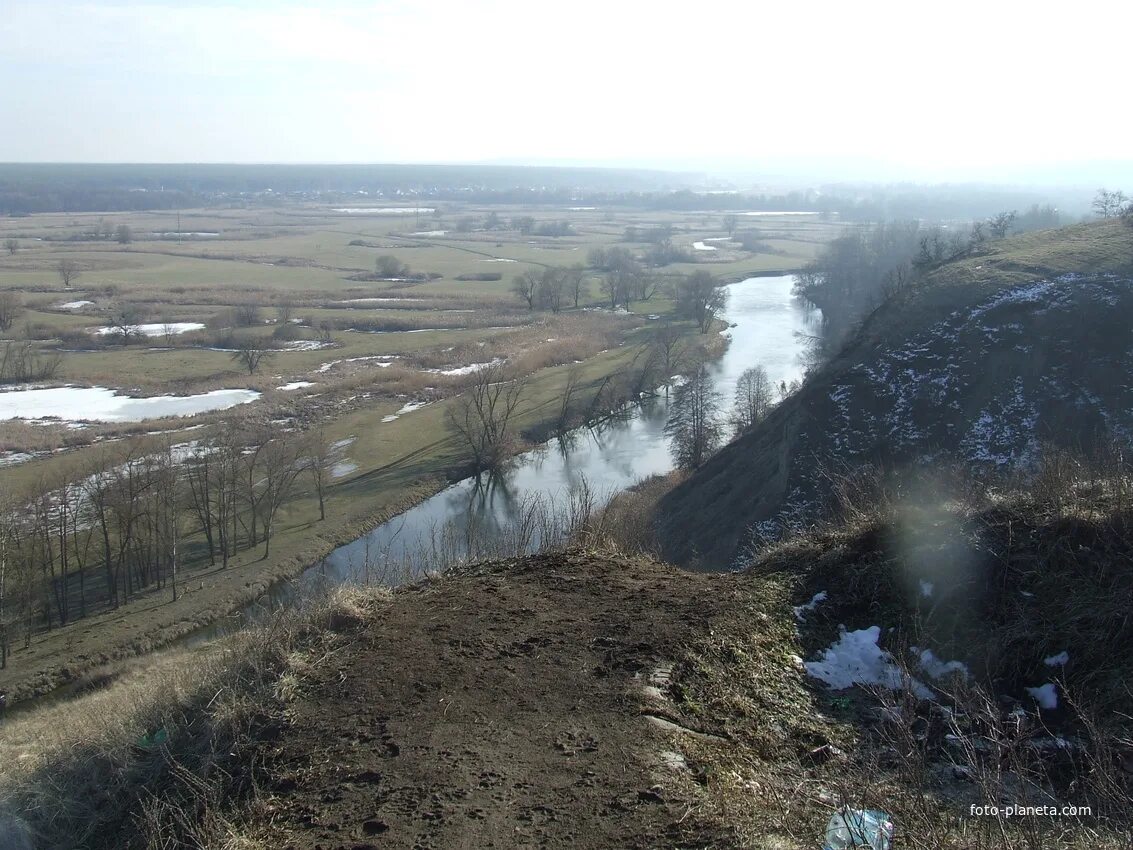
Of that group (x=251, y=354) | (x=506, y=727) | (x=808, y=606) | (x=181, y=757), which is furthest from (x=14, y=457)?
(x=808, y=606)

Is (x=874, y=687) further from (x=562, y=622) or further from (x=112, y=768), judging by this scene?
(x=112, y=768)

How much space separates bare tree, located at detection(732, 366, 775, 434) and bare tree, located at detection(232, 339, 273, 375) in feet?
87.9

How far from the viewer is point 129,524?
74.3 feet

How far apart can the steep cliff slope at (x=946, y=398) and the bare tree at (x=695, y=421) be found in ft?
7.19

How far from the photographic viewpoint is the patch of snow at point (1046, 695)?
6453 mm

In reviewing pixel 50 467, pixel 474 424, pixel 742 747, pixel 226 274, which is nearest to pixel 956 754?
pixel 742 747

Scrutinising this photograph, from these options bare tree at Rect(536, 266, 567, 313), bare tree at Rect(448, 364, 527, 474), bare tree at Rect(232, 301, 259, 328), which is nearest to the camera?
bare tree at Rect(448, 364, 527, 474)

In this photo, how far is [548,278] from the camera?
66625 millimetres

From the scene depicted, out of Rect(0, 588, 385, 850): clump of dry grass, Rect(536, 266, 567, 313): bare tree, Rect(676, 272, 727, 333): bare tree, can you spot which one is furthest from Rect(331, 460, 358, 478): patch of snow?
Rect(536, 266, 567, 313): bare tree

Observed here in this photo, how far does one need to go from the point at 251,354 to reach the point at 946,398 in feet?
122

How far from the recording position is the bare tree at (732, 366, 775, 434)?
3341cm

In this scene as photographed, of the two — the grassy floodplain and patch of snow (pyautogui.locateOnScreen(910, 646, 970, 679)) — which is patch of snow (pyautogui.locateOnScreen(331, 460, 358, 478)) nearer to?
the grassy floodplain

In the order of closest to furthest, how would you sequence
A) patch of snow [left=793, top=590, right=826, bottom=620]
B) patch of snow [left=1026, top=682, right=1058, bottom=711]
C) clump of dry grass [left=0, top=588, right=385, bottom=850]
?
clump of dry grass [left=0, top=588, right=385, bottom=850], patch of snow [left=1026, top=682, right=1058, bottom=711], patch of snow [left=793, top=590, right=826, bottom=620]

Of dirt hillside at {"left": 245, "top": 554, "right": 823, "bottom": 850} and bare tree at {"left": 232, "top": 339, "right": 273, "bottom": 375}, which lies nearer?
dirt hillside at {"left": 245, "top": 554, "right": 823, "bottom": 850}
